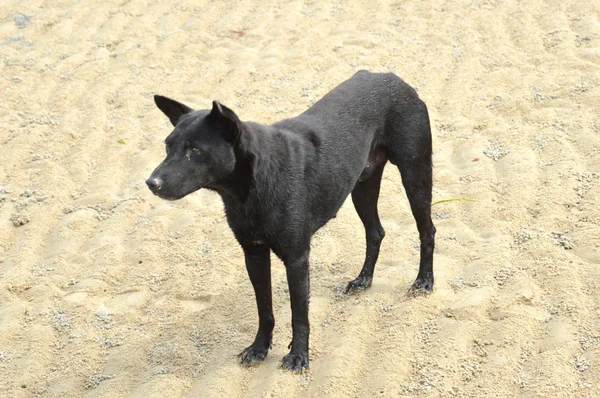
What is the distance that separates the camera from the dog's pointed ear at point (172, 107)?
4.47 m

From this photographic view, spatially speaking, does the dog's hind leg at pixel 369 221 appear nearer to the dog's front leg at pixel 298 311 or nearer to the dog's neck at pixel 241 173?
the dog's front leg at pixel 298 311

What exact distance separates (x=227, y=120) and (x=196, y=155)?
0.25 meters

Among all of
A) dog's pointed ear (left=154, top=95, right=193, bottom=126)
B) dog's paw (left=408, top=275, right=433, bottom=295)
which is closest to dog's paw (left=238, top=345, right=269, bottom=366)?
dog's paw (left=408, top=275, right=433, bottom=295)

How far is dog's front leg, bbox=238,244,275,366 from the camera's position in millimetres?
4754

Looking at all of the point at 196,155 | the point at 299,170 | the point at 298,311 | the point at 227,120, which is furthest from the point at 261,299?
the point at 227,120

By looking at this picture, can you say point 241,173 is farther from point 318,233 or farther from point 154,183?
→ point 318,233

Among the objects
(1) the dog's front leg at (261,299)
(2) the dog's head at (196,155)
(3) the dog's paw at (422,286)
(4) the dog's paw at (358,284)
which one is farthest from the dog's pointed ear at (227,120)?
(3) the dog's paw at (422,286)

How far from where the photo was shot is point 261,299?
4.84 m

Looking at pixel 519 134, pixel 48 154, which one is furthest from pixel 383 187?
Result: pixel 48 154

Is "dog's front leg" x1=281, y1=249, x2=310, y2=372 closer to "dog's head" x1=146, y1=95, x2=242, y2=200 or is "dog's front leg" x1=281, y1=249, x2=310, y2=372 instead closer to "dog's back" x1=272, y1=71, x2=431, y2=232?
"dog's back" x1=272, y1=71, x2=431, y2=232

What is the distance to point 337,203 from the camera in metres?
4.94

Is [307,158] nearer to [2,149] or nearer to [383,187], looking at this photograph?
[383,187]

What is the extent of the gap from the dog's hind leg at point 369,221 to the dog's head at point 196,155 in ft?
5.08

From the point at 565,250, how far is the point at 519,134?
183 cm
